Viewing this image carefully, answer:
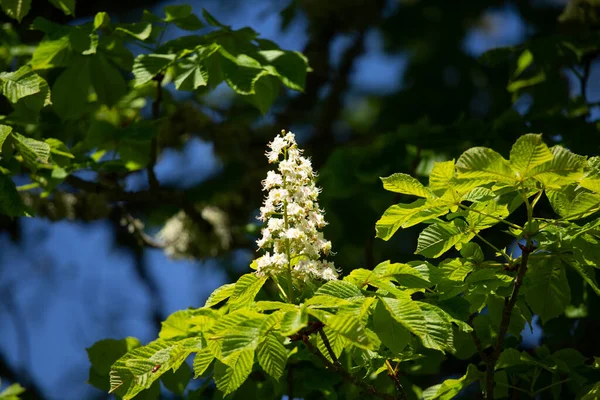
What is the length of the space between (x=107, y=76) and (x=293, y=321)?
5.62 ft

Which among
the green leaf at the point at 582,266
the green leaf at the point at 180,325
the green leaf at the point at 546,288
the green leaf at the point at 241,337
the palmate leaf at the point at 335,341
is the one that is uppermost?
the green leaf at the point at 241,337

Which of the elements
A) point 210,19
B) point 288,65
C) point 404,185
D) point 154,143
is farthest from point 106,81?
point 404,185

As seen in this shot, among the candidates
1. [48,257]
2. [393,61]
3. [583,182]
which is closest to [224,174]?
[393,61]

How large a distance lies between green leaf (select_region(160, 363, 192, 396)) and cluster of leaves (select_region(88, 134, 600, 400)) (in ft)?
0.86

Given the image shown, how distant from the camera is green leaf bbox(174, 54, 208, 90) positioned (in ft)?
8.30

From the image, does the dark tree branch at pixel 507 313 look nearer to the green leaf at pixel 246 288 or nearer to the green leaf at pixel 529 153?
the green leaf at pixel 529 153

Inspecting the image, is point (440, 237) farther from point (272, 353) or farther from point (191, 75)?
point (191, 75)

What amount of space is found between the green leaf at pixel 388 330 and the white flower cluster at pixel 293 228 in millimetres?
162

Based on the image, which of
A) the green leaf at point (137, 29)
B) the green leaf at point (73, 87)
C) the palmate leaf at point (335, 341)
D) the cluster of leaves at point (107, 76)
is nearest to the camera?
the palmate leaf at point (335, 341)

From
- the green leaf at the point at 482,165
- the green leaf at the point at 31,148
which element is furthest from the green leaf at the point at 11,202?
the green leaf at the point at 482,165

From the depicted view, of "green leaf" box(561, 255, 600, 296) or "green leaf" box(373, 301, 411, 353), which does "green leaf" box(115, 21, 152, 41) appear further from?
"green leaf" box(561, 255, 600, 296)

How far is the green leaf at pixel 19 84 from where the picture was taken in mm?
2322

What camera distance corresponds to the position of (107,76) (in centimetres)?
280

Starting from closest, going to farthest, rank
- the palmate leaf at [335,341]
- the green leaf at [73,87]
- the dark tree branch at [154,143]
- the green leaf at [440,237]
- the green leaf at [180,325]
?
the palmate leaf at [335,341], the green leaf at [440,237], the green leaf at [180,325], the green leaf at [73,87], the dark tree branch at [154,143]
